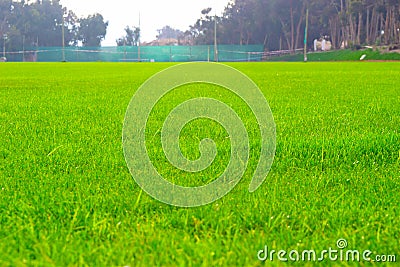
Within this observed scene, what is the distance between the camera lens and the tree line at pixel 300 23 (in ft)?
154

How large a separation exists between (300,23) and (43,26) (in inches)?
1471

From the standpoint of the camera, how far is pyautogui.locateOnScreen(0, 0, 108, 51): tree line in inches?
2803

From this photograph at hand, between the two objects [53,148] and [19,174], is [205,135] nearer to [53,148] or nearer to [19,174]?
[53,148]

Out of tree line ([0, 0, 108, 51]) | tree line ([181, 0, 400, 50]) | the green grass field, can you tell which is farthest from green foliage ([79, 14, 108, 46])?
the green grass field

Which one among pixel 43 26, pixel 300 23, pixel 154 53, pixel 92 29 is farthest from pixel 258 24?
pixel 43 26

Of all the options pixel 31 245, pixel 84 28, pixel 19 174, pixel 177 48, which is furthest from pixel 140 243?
pixel 84 28

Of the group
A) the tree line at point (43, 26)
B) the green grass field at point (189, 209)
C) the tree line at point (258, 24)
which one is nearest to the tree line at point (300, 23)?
the tree line at point (258, 24)

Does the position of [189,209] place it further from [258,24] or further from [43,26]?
[43,26]

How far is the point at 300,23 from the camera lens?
194 feet

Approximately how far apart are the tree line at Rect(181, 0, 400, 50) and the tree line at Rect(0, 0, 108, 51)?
16355 mm

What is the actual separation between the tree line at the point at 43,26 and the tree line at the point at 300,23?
1636cm

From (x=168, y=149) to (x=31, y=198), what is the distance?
3.68 feet

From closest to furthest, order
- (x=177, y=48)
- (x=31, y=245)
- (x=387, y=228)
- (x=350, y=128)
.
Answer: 1. (x=31, y=245)
2. (x=387, y=228)
3. (x=350, y=128)
4. (x=177, y=48)

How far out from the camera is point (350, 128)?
3.96 metres
